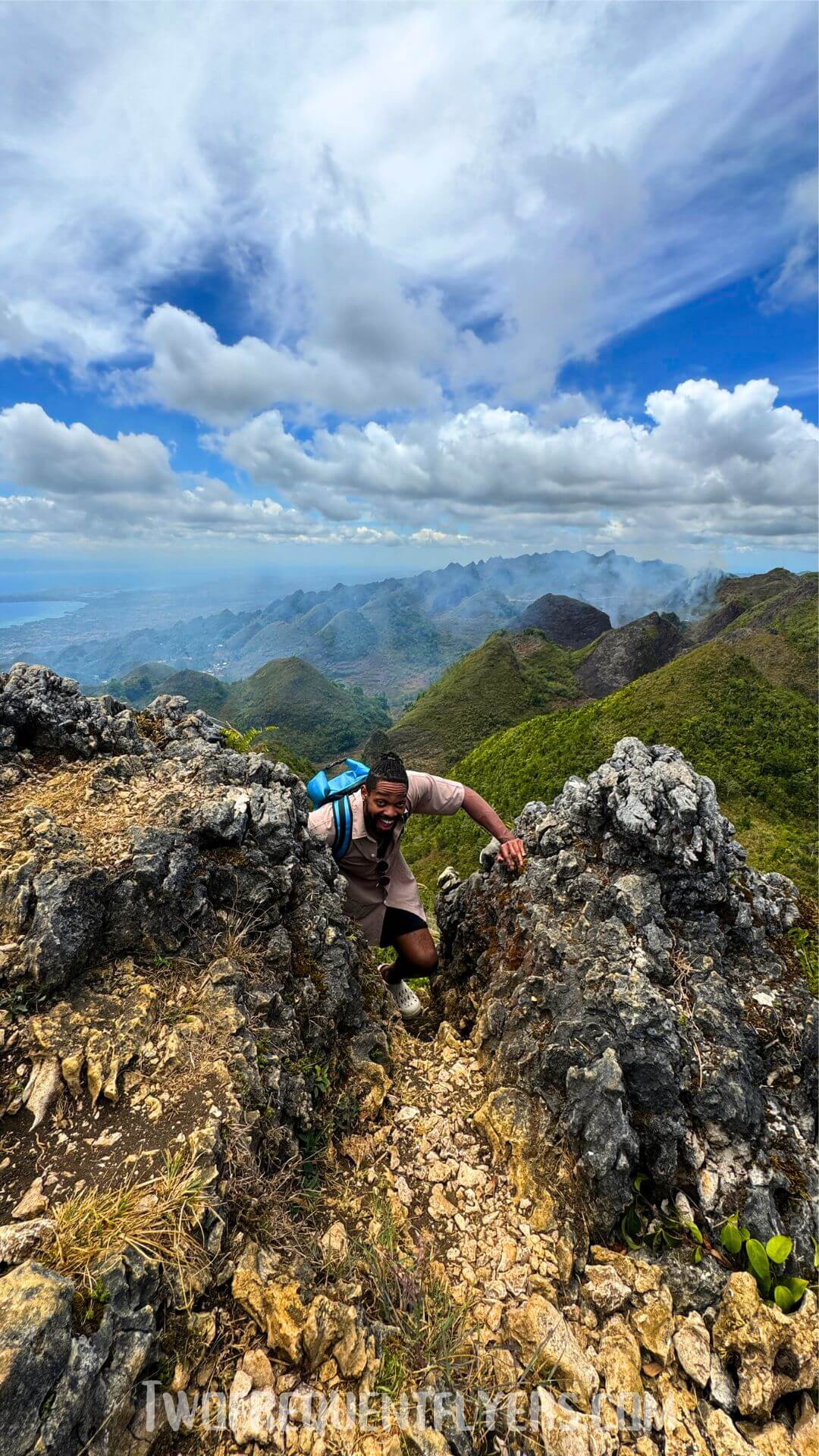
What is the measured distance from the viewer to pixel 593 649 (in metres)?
188

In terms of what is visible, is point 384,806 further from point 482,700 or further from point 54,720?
point 482,700

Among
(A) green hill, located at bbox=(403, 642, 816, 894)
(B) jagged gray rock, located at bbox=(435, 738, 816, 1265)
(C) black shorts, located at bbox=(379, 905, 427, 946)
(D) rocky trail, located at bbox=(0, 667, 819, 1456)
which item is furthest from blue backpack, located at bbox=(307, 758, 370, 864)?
(A) green hill, located at bbox=(403, 642, 816, 894)

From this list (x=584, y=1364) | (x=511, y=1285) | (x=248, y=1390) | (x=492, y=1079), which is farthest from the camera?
(x=492, y=1079)

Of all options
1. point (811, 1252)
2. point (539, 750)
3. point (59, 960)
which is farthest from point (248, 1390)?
point (539, 750)

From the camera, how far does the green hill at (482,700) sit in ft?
473

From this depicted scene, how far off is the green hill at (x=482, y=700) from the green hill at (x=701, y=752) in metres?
51.2

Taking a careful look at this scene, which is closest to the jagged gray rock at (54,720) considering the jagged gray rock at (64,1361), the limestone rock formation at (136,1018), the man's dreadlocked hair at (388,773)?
the limestone rock formation at (136,1018)

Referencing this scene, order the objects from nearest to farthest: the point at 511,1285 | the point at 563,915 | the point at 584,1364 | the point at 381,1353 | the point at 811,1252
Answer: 1. the point at 381,1353
2. the point at 584,1364
3. the point at 511,1285
4. the point at 811,1252
5. the point at 563,915

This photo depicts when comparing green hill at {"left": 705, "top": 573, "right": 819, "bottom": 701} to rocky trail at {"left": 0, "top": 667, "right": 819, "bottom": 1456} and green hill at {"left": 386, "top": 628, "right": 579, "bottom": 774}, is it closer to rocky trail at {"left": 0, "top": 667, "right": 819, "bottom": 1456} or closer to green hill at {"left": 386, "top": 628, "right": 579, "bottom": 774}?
green hill at {"left": 386, "top": 628, "right": 579, "bottom": 774}

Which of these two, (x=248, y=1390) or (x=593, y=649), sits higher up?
(x=248, y=1390)

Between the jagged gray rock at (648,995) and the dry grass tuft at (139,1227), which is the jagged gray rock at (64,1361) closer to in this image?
the dry grass tuft at (139,1227)

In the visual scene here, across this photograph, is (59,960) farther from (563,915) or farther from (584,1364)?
(563,915)

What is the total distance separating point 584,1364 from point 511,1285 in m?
0.69

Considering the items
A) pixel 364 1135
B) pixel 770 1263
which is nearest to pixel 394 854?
pixel 364 1135
